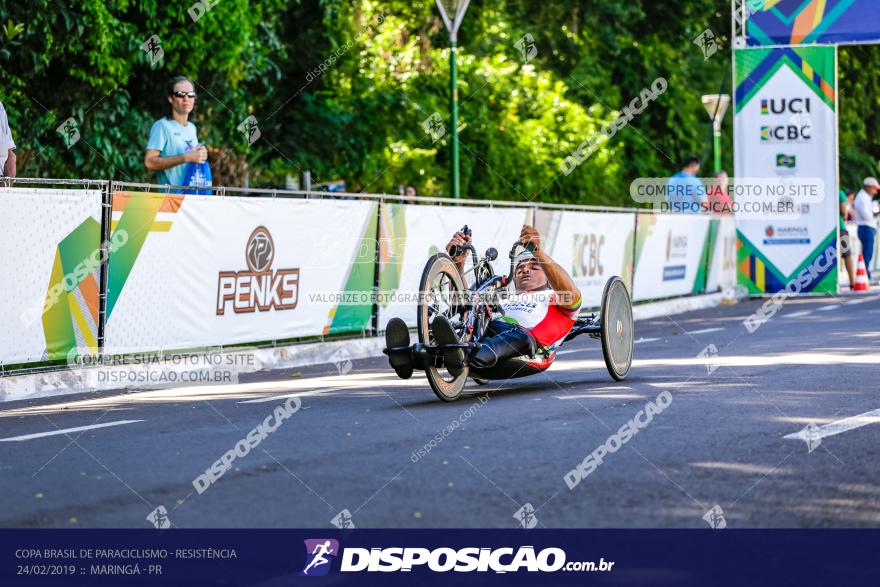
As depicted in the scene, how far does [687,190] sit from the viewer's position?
966 inches

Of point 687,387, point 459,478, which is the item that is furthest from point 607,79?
point 459,478

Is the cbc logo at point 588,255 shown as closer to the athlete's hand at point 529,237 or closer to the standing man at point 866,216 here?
the standing man at point 866,216

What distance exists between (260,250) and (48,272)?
9.58 feet

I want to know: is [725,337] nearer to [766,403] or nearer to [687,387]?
[687,387]

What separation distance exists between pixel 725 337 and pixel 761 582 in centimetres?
1169

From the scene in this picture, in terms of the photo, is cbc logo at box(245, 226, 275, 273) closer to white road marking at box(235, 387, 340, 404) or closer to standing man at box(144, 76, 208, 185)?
standing man at box(144, 76, 208, 185)

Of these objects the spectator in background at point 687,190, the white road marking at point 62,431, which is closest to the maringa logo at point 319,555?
the white road marking at point 62,431

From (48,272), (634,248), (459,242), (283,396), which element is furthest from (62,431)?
(634,248)

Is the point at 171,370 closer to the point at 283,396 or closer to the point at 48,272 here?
the point at 48,272

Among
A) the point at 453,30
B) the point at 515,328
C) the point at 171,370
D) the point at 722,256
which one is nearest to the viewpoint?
the point at 515,328

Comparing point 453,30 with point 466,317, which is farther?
point 453,30

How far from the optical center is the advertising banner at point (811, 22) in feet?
78.4

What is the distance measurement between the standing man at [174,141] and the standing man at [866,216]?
16569mm

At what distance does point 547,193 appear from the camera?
3947cm
